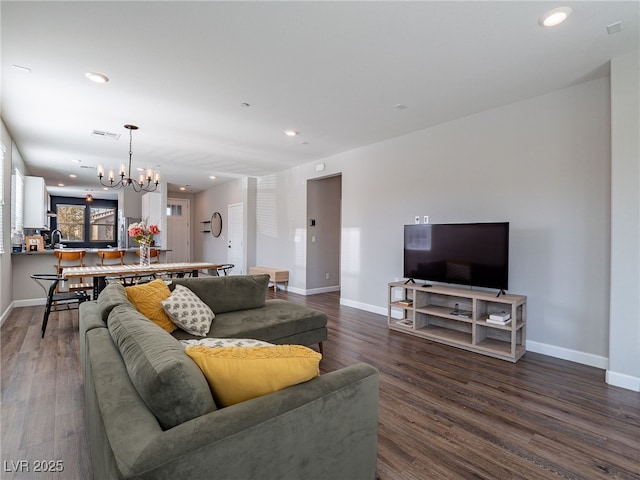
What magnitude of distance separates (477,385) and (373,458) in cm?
165

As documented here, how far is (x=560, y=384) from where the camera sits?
2.69 meters

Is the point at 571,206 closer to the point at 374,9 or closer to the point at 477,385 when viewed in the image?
the point at 477,385

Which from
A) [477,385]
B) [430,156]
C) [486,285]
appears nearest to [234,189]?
[430,156]

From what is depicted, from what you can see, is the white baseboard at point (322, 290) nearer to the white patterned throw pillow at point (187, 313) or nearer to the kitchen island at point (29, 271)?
the white patterned throw pillow at point (187, 313)

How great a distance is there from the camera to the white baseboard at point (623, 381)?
8.49 feet

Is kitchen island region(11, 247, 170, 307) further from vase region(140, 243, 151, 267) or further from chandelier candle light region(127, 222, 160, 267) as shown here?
chandelier candle light region(127, 222, 160, 267)

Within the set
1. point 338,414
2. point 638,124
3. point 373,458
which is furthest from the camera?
point 638,124

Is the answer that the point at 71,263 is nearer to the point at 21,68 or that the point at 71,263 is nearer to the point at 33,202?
the point at 33,202

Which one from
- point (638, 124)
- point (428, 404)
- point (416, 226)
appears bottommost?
point (428, 404)

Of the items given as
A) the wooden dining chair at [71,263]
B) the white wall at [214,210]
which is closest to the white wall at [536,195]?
the wooden dining chair at [71,263]

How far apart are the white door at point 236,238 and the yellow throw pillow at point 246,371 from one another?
7.01m

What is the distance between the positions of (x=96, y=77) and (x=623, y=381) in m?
5.31

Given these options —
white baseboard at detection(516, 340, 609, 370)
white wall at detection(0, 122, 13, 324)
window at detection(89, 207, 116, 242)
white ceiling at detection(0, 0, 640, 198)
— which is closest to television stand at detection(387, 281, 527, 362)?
white baseboard at detection(516, 340, 609, 370)

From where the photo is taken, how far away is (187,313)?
2.46 metres
